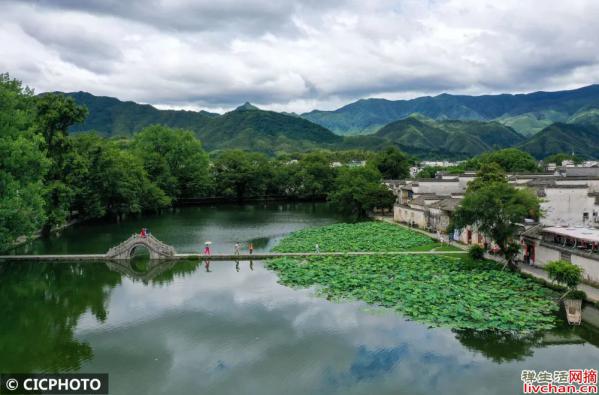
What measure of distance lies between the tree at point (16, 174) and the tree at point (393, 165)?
65.9 metres

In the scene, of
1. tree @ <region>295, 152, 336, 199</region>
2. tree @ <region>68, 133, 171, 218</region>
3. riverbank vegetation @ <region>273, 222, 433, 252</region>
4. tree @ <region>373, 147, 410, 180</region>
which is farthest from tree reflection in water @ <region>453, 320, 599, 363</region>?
tree @ <region>373, 147, 410, 180</region>

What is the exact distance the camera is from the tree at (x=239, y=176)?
289ft

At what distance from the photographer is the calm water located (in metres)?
18.5

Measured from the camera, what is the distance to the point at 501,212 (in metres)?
30.4

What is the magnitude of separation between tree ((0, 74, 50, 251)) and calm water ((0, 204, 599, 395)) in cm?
393

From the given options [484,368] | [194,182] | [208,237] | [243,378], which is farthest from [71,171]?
[484,368]

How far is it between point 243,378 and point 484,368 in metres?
9.46

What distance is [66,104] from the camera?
162 feet

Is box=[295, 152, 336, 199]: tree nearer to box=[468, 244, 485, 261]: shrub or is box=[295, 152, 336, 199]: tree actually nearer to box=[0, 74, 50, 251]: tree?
box=[0, 74, 50, 251]: tree

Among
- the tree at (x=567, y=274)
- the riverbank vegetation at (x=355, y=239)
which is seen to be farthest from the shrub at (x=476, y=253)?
the riverbank vegetation at (x=355, y=239)

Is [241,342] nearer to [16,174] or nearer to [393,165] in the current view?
[16,174]

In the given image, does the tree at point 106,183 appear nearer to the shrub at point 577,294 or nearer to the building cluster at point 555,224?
the building cluster at point 555,224

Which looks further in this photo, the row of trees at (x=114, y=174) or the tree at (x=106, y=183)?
the tree at (x=106, y=183)

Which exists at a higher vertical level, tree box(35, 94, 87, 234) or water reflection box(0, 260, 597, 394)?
tree box(35, 94, 87, 234)
